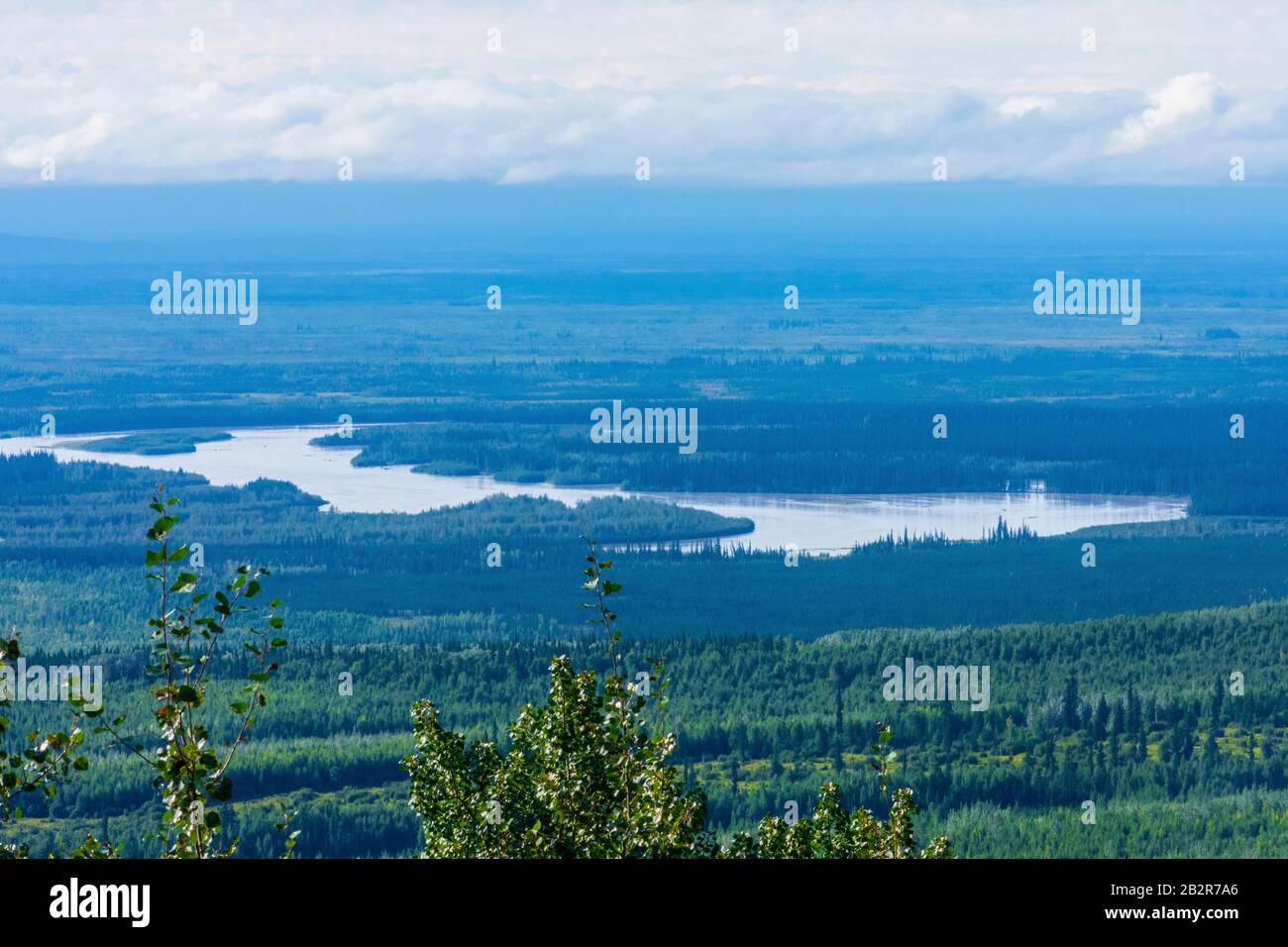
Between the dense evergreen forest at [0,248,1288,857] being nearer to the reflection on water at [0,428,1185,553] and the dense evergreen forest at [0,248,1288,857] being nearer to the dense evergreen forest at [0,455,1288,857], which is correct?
the dense evergreen forest at [0,455,1288,857]

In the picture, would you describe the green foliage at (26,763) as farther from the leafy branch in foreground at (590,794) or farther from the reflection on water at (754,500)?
the reflection on water at (754,500)

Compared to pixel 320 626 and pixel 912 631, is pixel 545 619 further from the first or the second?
pixel 912 631

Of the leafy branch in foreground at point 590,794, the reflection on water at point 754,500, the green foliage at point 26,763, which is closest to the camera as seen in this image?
the green foliage at point 26,763

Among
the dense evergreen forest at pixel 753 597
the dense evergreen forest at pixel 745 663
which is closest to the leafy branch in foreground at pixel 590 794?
the dense evergreen forest at pixel 753 597

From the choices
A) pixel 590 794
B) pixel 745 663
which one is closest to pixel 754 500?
pixel 745 663

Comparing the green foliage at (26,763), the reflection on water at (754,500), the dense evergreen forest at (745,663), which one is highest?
the green foliage at (26,763)

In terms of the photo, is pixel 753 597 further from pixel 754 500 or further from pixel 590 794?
pixel 590 794

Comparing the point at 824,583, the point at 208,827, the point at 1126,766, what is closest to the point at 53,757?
the point at 208,827

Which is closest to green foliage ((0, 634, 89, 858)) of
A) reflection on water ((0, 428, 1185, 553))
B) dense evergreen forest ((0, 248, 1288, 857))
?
dense evergreen forest ((0, 248, 1288, 857))
